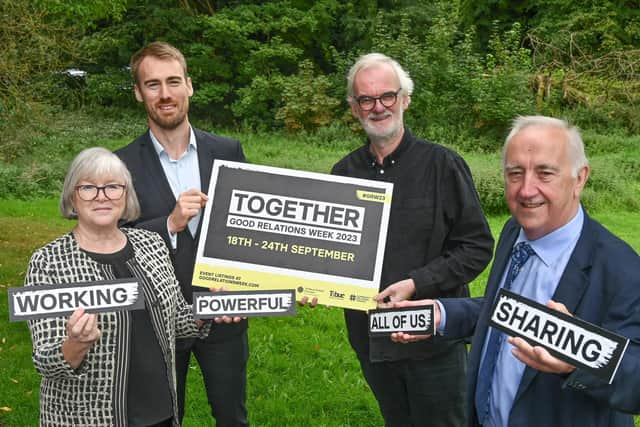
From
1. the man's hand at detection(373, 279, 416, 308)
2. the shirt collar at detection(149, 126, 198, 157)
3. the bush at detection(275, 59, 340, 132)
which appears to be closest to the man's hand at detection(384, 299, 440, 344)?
the man's hand at detection(373, 279, 416, 308)

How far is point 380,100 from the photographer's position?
11.5 ft

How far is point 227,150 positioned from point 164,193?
1.52 ft

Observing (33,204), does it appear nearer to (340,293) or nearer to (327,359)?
(327,359)

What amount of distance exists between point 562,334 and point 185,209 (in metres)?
1.92

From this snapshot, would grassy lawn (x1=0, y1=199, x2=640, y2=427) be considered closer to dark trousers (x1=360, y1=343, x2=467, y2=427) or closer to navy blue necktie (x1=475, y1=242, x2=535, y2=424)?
dark trousers (x1=360, y1=343, x2=467, y2=427)

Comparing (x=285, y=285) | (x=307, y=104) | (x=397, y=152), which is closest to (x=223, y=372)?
(x=285, y=285)

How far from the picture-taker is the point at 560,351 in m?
2.16

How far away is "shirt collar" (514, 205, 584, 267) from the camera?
246cm

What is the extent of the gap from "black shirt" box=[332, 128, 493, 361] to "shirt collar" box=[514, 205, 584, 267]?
39.0 inches

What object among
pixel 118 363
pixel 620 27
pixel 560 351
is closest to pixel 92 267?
pixel 118 363

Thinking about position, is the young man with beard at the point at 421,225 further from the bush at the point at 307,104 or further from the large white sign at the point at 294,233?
the bush at the point at 307,104

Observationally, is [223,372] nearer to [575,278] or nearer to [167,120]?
[167,120]

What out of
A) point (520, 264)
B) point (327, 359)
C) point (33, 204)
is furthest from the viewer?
point (33, 204)

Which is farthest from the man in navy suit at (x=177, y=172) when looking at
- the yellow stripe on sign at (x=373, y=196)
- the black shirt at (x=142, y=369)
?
the yellow stripe on sign at (x=373, y=196)
